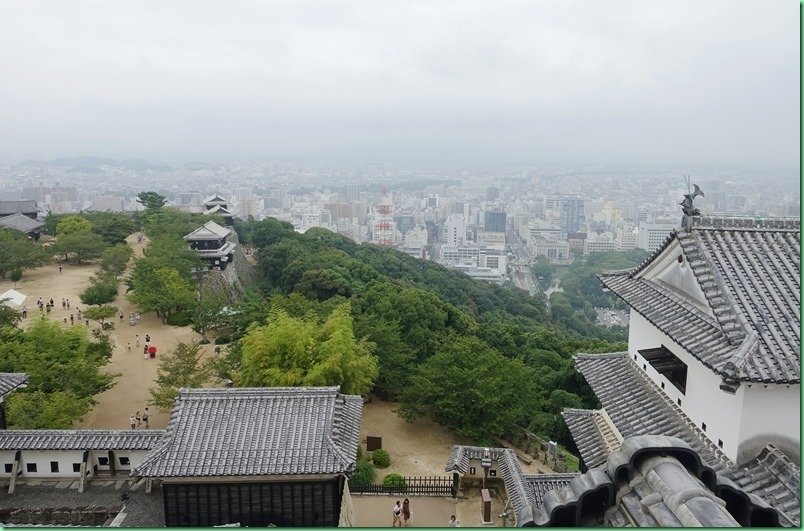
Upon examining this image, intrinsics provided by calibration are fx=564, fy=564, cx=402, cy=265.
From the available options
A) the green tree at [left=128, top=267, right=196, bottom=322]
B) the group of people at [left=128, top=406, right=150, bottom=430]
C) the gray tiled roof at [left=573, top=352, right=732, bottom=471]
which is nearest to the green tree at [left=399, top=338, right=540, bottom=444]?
the gray tiled roof at [left=573, top=352, right=732, bottom=471]

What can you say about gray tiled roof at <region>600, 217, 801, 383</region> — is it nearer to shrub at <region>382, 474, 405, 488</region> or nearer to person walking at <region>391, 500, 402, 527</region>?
person walking at <region>391, 500, 402, 527</region>

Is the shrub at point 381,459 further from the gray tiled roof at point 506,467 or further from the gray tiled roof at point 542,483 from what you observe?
the gray tiled roof at point 542,483

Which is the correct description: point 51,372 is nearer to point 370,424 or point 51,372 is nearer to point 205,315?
point 370,424

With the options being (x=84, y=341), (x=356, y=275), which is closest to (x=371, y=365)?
(x=84, y=341)

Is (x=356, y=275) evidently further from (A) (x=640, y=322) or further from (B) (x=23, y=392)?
(A) (x=640, y=322)

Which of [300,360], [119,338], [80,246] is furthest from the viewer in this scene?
[80,246]

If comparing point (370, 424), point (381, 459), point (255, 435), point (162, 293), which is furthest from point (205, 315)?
point (255, 435)
